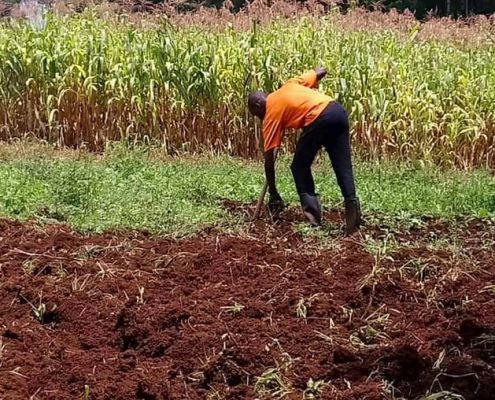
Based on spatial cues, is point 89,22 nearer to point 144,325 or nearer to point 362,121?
point 362,121

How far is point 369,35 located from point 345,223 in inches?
205

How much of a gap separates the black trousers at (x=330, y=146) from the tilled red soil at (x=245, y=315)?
1.47ft

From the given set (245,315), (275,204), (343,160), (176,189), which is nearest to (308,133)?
(343,160)

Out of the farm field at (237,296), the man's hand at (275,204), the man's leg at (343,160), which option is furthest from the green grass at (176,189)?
the man's leg at (343,160)

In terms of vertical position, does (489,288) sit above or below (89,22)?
below

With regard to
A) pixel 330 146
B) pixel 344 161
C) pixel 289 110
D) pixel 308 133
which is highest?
pixel 289 110

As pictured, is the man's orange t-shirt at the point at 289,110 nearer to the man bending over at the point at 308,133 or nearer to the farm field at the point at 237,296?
the man bending over at the point at 308,133

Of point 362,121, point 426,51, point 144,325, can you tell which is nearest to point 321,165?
point 362,121

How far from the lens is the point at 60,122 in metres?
10.5

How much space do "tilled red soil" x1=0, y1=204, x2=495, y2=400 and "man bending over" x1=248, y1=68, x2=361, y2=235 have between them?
324mm

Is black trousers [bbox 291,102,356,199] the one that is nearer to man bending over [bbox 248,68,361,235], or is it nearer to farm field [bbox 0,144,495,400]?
man bending over [bbox 248,68,361,235]

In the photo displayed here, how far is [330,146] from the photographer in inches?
264

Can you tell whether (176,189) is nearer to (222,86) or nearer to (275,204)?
(275,204)

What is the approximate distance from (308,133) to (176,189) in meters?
1.72
